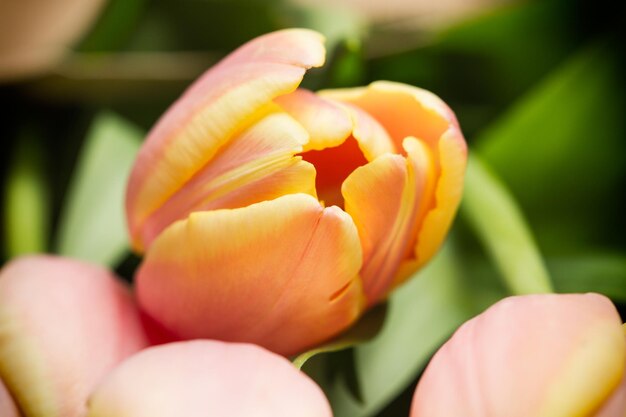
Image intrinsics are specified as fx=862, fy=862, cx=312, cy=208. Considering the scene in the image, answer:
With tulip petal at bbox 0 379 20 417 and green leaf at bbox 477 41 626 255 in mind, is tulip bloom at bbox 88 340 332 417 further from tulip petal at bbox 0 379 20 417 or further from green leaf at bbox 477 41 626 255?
green leaf at bbox 477 41 626 255

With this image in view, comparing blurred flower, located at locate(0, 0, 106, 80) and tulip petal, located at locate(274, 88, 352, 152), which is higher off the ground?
tulip petal, located at locate(274, 88, 352, 152)

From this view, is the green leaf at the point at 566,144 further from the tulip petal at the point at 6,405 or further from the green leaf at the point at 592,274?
the tulip petal at the point at 6,405

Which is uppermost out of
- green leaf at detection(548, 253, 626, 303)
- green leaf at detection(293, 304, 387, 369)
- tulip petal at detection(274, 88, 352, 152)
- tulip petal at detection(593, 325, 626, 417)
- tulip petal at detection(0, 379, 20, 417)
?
tulip petal at detection(274, 88, 352, 152)

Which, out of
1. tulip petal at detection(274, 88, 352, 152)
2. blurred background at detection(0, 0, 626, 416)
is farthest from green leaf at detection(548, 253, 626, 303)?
tulip petal at detection(274, 88, 352, 152)

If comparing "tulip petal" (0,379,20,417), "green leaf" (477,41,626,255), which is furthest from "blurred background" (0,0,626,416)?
"tulip petal" (0,379,20,417)

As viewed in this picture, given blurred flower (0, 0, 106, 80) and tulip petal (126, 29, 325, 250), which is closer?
tulip petal (126, 29, 325, 250)

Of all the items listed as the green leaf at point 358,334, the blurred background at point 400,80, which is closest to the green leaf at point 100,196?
the blurred background at point 400,80

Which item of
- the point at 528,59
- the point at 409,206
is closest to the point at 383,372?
the point at 409,206
